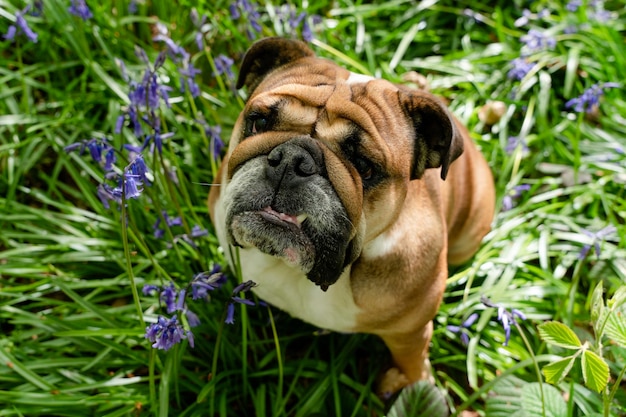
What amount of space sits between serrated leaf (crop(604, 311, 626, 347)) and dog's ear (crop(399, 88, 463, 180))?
0.85 metres

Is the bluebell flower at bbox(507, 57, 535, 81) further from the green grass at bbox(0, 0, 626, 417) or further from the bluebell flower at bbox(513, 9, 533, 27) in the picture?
the bluebell flower at bbox(513, 9, 533, 27)

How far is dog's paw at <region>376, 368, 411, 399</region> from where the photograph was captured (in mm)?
3543

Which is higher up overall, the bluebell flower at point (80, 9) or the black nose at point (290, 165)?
the bluebell flower at point (80, 9)

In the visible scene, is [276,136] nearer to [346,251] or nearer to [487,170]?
[346,251]

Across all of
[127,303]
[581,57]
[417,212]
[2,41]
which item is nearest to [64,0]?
[2,41]

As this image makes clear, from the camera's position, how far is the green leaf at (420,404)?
3105mm

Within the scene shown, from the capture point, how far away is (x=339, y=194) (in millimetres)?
2504

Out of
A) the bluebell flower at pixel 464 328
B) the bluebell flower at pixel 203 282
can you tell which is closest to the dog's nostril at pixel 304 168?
the bluebell flower at pixel 203 282

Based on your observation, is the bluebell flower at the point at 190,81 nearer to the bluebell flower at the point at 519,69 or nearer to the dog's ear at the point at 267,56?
the dog's ear at the point at 267,56

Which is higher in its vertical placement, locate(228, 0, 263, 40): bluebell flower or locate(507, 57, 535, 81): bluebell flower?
locate(228, 0, 263, 40): bluebell flower

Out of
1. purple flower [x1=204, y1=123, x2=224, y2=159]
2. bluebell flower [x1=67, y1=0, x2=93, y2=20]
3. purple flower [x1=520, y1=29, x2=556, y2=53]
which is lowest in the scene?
purple flower [x1=520, y1=29, x2=556, y2=53]

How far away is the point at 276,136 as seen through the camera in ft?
8.52

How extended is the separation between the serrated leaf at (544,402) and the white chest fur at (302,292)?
0.83m

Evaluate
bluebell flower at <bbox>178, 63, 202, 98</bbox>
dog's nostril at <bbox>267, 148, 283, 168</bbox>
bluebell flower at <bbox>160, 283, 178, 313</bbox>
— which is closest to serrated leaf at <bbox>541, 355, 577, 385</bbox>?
dog's nostril at <bbox>267, 148, 283, 168</bbox>
